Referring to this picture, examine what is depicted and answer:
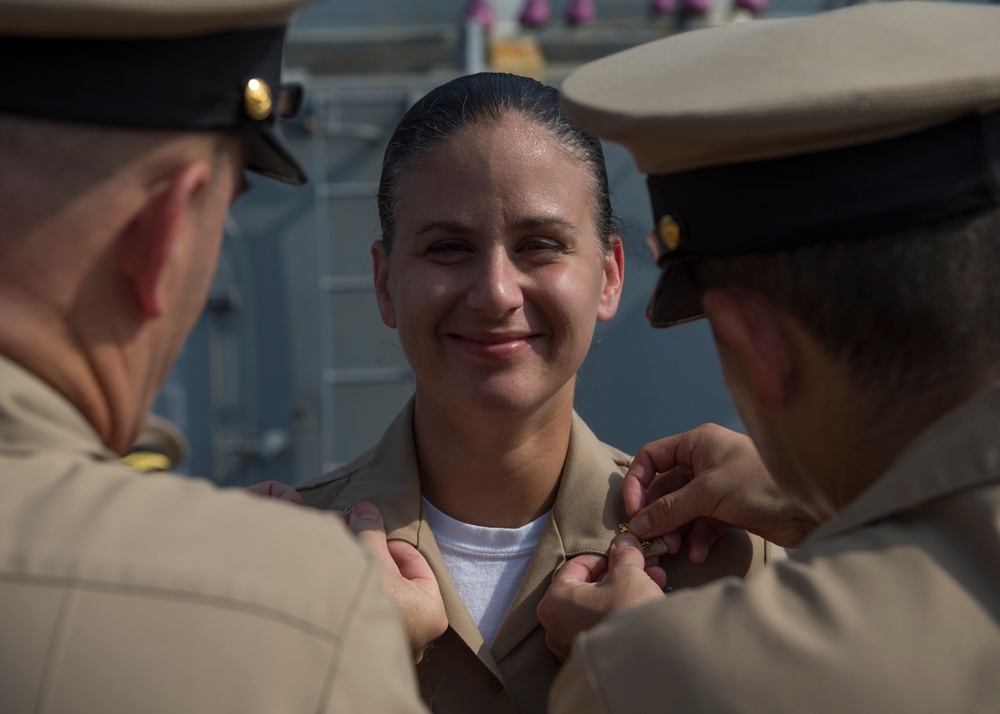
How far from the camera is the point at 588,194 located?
8.59ft

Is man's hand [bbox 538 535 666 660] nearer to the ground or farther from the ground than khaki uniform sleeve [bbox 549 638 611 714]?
nearer to the ground

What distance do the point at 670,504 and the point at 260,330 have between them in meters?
4.41

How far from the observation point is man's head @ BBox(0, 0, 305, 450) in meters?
1.28

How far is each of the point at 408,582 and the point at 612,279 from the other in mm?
995

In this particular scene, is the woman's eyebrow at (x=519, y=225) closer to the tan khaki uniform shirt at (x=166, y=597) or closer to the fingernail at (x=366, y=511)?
the fingernail at (x=366, y=511)

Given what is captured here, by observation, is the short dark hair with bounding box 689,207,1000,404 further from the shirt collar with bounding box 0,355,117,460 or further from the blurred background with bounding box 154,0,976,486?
the blurred background with bounding box 154,0,976,486

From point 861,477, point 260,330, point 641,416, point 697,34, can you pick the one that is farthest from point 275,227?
point 861,477

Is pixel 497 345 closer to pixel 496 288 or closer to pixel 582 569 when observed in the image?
pixel 496 288

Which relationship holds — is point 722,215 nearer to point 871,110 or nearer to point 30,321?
point 871,110

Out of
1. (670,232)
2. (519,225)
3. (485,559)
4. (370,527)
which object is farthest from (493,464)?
(670,232)

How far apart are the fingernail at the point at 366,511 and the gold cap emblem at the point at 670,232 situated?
107 centimetres

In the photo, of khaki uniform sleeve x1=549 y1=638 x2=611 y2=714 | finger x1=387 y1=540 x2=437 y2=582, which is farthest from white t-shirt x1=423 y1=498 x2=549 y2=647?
khaki uniform sleeve x1=549 y1=638 x2=611 y2=714

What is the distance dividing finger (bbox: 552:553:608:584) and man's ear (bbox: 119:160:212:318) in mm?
1226

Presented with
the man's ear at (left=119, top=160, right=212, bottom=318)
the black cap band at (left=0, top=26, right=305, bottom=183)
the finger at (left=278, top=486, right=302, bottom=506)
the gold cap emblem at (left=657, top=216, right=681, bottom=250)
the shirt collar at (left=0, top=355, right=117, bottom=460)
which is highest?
the black cap band at (left=0, top=26, right=305, bottom=183)
